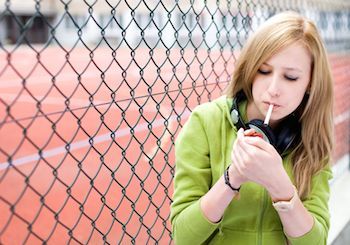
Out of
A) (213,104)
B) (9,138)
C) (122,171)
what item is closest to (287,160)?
(213,104)

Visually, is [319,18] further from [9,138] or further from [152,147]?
[9,138]

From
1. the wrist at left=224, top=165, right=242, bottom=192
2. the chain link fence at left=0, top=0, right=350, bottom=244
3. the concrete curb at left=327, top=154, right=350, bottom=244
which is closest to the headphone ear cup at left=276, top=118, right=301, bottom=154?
the wrist at left=224, top=165, right=242, bottom=192

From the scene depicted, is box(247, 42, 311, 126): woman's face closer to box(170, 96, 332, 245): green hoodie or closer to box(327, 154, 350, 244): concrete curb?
box(170, 96, 332, 245): green hoodie

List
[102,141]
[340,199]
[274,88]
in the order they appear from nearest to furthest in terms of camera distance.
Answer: [274,88]
[340,199]
[102,141]

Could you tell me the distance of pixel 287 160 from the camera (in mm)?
1274

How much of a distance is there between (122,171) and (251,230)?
2669mm

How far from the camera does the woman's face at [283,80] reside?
45.3 inches

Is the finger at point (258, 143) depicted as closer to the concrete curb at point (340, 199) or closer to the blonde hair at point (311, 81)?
the blonde hair at point (311, 81)

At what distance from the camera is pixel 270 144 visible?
1.09 metres

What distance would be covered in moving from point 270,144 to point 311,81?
0.24 metres

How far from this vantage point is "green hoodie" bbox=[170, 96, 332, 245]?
1206 millimetres

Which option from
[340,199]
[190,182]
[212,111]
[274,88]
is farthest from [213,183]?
[340,199]

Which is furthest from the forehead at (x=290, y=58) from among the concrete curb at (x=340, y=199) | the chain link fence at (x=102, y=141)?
the concrete curb at (x=340, y=199)

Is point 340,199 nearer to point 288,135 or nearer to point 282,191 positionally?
point 288,135
